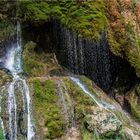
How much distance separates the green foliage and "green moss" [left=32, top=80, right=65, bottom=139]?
8.36 feet

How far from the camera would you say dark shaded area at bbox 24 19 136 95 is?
49.5 ft

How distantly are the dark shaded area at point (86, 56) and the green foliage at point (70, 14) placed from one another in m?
0.27

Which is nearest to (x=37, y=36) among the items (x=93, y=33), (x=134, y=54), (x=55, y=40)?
(x=55, y=40)

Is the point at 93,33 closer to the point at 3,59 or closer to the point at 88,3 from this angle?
the point at 88,3

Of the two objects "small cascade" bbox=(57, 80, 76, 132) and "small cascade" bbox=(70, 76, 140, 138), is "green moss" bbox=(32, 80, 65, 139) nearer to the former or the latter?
"small cascade" bbox=(57, 80, 76, 132)

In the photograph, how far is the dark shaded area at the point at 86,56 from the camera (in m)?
15.1

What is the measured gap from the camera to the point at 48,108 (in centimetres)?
1234

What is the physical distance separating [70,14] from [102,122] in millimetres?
3902

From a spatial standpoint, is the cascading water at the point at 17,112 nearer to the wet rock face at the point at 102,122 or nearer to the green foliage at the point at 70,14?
the wet rock face at the point at 102,122

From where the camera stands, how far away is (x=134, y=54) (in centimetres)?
1501

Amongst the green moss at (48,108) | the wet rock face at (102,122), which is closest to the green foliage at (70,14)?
the green moss at (48,108)

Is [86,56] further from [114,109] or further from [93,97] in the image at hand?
[114,109]

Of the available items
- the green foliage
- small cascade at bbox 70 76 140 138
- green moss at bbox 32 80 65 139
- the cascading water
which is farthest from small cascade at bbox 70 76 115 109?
the green foliage

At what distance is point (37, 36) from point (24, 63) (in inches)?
56.6
